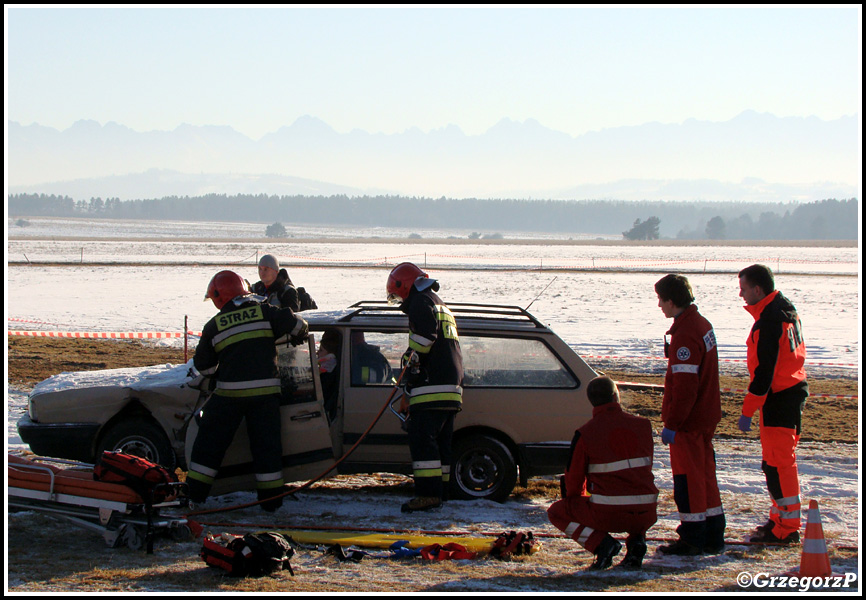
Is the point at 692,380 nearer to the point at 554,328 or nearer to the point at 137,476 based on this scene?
the point at 137,476

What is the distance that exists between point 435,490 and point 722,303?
60.6ft

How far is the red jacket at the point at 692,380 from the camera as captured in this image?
18.0ft

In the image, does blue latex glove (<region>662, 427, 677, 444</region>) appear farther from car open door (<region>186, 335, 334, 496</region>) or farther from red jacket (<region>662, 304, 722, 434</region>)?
car open door (<region>186, 335, 334, 496</region>)

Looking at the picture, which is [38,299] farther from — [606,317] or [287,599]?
[287,599]

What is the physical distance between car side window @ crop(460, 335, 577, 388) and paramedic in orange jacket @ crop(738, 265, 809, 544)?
1489 millimetres

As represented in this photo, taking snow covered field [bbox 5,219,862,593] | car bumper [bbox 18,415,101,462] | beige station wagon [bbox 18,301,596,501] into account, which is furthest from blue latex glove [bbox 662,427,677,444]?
car bumper [bbox 18,415,101,462]

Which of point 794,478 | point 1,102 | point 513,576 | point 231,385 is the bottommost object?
point 513,576

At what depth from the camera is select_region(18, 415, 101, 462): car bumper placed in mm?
6418

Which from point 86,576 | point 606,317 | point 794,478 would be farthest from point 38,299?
point 794,478

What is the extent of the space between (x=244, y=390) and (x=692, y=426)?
10.6 feet

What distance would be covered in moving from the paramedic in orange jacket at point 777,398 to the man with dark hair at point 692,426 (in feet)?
Answer: 1.09

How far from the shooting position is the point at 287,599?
4324 millimetres

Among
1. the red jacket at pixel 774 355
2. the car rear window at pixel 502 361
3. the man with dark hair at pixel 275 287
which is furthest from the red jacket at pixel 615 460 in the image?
the man with dark hair at pixel 275 287

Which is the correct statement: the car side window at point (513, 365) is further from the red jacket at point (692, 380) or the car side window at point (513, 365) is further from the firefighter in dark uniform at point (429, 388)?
the red jacket at point (692, 380)
